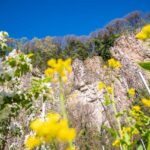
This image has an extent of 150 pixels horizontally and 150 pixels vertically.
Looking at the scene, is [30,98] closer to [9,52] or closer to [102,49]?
[9,52]

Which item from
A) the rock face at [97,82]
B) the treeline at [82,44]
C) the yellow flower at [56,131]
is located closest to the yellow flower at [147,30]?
the yellow flower at [56,131]

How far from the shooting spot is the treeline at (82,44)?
56.7 metres

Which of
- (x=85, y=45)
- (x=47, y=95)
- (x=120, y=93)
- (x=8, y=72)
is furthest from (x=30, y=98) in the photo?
(x=85, y=45)

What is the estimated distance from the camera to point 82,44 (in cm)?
6041

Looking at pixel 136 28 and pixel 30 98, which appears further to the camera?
pixel 136 28

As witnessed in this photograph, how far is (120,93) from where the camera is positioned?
149 ft

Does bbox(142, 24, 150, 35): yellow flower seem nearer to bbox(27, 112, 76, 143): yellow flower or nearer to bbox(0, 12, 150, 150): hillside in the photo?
bbox(0, 12, 150, 150): hillside

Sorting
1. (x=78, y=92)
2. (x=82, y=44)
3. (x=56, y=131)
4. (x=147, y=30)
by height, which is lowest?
(x=56, y=131)

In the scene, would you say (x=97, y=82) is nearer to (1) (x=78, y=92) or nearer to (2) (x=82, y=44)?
(1) (x=78, y=92)

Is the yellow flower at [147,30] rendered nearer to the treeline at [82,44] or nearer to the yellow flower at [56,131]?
the yellow flower at [56,131]

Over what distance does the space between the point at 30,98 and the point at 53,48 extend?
59239 millimetres

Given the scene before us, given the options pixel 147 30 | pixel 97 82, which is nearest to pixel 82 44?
pixel 97 82

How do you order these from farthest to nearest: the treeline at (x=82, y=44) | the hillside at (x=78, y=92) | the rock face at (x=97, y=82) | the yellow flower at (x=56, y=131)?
the treeline at (x=82, y=44)
the rock face at (x=97, y=82)
the hillside at (x=78, y=92)
the yellow flower at (x=56, y=131)

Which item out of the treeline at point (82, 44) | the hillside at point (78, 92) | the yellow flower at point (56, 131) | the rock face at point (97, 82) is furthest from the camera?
the treeline at point (82, 44)
